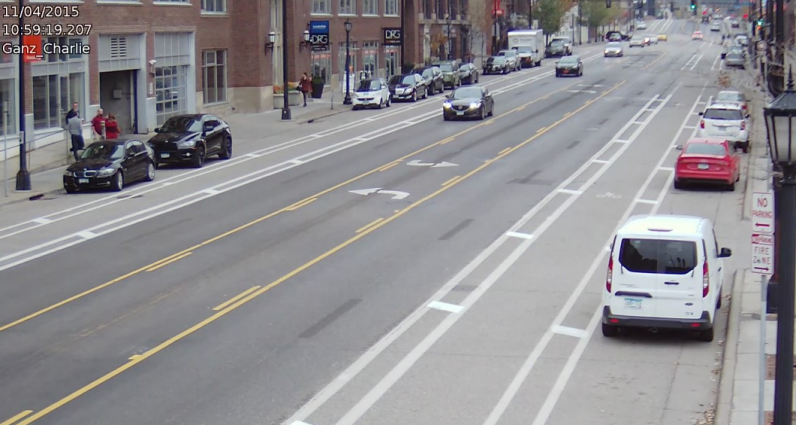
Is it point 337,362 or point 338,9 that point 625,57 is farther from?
point 337,362

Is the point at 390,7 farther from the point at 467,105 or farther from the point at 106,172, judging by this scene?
the point at 106,172

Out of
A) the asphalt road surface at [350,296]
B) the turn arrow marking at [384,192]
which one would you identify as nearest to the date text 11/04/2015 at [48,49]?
the asphalt road surface at [350,296]

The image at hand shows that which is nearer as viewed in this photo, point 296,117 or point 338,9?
point 296,117

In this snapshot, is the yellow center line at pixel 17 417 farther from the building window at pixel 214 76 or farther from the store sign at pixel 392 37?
the store sign at pixel 392 37

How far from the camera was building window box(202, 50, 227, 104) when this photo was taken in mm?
51781

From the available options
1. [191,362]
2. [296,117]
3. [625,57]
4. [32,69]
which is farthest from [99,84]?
[625,57]

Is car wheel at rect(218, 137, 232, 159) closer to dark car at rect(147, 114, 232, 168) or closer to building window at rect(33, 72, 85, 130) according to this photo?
dark car at rect(147, 114, 232, 168)

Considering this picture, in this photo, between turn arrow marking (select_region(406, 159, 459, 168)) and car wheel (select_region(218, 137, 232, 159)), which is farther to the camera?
car wheel (select_region(218, 137, 232, 159))

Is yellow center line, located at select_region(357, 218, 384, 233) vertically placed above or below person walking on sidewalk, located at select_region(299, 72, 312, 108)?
below

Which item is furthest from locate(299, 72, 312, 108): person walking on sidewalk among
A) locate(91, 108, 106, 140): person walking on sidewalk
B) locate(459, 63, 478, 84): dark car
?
locate(91, 108, 106, 140): person walking on sidewalk

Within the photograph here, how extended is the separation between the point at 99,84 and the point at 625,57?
6545 cm

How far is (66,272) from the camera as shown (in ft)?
67.5

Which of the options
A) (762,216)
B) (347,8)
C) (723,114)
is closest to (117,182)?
(723,114)

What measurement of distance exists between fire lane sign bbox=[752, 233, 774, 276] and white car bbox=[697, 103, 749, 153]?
81.9 feet
